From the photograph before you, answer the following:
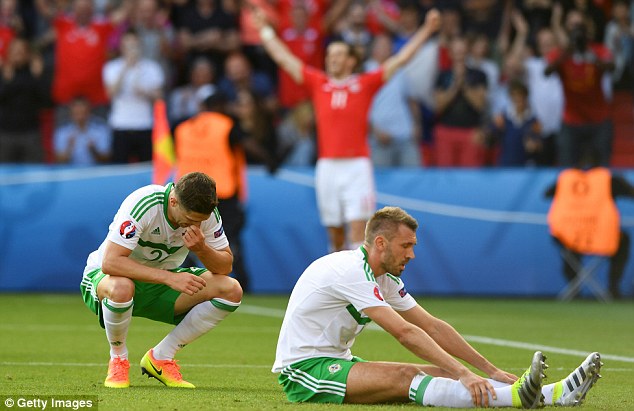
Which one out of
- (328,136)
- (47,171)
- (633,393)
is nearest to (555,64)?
(328,136)

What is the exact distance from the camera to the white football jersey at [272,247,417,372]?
21.9 ft

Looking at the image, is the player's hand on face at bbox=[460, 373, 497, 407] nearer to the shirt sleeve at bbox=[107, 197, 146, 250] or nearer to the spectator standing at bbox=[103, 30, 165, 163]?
the shirt sleeve at bbox=[107, 197, 146, 250]

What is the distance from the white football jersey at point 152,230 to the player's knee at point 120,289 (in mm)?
209

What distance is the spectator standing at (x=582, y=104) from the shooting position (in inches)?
674

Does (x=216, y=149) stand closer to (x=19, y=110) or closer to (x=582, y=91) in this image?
(x=19, y=110)

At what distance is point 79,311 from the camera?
568 inches

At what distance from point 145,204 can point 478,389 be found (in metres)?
2.35

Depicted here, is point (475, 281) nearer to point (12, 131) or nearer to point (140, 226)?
point (12, 131)

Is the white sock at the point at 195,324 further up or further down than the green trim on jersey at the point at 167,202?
further down

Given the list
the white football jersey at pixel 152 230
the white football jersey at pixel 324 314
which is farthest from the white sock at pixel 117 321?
the white football jersey at pixel 324 314

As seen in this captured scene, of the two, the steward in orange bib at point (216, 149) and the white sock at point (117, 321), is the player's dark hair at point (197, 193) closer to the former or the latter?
the white sock at point (117, 321)

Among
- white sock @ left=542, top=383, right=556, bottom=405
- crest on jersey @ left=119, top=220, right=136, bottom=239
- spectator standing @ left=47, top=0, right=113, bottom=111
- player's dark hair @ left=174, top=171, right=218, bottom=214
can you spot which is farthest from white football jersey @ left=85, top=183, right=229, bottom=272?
spectator standing @ left=47, top=0, right=113, bottom=111

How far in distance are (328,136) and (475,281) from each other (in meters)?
3.77

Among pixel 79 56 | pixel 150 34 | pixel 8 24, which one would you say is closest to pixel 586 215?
pixel 150 34
